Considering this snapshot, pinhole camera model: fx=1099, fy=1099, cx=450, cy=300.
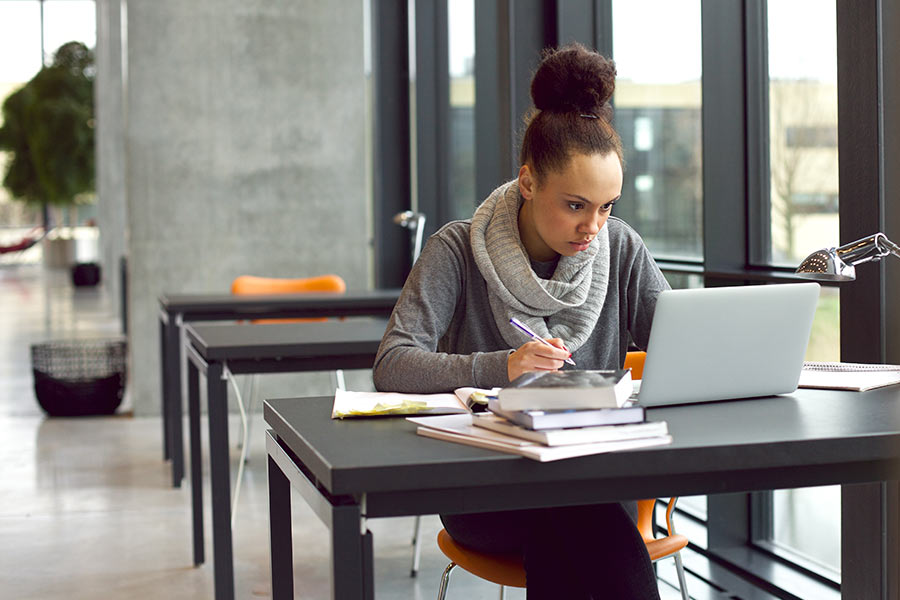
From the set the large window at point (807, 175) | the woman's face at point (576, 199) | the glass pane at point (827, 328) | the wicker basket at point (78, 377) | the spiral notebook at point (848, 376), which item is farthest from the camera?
the wicker basket at point (78, 377)

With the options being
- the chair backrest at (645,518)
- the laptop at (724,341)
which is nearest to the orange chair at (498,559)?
the chair backrest at (645,518)

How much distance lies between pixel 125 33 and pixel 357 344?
3.48 meters

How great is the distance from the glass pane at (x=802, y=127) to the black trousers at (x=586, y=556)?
122 centimetres

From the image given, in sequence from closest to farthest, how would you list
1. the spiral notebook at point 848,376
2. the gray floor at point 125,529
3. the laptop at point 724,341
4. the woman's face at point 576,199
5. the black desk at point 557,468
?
the black desk at point 557,468, the laptop at point 724,341, the spiral notebook at point 848,376, the woman's face at point 576,199, the gray floor at point 125,529

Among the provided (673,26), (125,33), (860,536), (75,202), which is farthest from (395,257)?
(75,202)

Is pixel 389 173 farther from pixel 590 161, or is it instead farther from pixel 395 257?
pixel 590 161

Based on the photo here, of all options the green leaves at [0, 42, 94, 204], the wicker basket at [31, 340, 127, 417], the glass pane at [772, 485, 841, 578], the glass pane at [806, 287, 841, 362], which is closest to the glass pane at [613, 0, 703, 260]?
the glass pane at [806, 287, 841, 362]

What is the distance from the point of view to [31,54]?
1680 cm

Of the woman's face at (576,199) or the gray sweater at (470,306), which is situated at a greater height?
the woman's face at (576,199)

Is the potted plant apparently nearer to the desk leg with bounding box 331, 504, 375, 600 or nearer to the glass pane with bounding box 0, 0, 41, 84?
the glass pane with bounding box 0, 0, 41, 84

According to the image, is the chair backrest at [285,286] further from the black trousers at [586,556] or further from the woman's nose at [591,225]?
the black trousers at [586,556]

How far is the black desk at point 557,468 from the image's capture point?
1.29m

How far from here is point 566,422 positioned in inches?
52.5

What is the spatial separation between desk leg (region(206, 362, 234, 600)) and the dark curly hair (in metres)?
1.22
